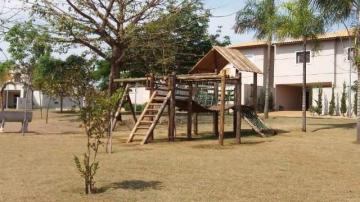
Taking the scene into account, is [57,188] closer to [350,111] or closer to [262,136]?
[262,136]

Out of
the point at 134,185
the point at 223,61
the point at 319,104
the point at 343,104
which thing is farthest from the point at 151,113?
the point at 319,104

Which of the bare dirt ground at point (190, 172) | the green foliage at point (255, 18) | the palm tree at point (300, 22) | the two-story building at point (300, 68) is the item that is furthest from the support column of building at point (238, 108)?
the two-story building at point (300, 68)

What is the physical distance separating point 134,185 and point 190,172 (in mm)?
1805

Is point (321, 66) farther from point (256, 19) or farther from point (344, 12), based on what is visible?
point (344, 12)

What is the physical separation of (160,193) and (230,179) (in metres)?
1.85

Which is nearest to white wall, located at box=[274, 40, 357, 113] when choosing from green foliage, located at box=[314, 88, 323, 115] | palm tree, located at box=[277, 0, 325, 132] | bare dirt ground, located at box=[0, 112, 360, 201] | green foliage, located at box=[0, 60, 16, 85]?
green foliage, located at box=[314, 88, 323, 115]

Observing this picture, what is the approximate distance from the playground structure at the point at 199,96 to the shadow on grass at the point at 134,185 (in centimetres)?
742

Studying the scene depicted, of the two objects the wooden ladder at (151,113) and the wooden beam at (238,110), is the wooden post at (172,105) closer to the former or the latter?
the wooden ladder at (151,113)

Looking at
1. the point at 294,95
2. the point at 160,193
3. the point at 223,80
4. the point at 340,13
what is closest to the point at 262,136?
the point at 223,80

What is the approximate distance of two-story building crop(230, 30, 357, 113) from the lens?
3788 centimetres

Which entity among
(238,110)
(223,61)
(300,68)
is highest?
(300,68)

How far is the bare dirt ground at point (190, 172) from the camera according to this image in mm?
8461

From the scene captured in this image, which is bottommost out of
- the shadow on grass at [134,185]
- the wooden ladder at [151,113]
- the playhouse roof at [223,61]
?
the shadow on grass at [134,185]

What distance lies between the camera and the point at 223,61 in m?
22.1
